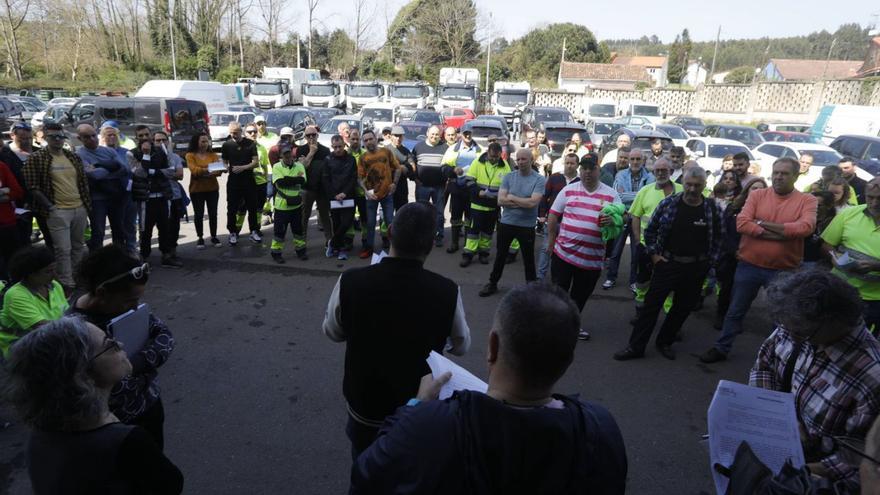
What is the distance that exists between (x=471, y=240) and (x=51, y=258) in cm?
515

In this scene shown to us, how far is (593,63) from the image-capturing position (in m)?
58.2

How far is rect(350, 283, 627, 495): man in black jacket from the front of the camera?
48.6 inches

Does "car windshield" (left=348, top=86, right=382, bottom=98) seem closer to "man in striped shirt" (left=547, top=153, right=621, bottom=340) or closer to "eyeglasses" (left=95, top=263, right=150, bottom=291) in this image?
"man in striped shirt" (left=547, top=153, right=621, bottom=340)

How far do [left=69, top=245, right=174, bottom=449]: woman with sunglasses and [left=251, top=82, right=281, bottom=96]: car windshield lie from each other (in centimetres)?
2830

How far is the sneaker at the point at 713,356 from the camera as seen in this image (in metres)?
4.96

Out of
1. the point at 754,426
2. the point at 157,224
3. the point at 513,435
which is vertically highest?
the point at 513,435

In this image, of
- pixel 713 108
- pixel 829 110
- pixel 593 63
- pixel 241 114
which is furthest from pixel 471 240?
pixel 593 63

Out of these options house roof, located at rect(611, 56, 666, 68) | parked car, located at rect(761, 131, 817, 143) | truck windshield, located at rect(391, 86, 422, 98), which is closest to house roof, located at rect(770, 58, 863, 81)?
house roof, located at rect(611, 56, 666, 68)

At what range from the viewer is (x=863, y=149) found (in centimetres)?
1412

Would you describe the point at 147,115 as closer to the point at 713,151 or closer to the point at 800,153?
the point at 713,151

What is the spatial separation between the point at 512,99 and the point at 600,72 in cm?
3404

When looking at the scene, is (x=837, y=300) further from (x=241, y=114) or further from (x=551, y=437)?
(x=241, y=114)

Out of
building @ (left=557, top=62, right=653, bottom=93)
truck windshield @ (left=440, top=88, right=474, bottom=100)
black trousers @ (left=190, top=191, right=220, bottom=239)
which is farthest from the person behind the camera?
building @ (left=557, top=62, right=653, bottom=93)

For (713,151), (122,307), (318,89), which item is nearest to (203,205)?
(122,307)
